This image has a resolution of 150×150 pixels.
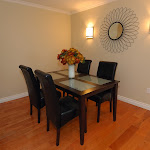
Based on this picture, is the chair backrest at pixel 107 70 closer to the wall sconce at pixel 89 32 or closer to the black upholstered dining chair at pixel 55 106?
the black upholstered dining chair at pixel 55 106

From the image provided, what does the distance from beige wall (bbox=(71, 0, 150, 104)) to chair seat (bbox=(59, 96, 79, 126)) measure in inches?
61.7

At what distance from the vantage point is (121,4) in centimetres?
259

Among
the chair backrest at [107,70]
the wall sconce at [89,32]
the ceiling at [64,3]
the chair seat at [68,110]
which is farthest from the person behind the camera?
the wall sconce at [89,32]

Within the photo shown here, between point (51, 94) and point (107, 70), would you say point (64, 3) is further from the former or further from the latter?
point (51, 94)

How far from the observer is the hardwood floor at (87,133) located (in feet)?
5.27

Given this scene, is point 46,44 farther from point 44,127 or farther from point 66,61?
point 44,127

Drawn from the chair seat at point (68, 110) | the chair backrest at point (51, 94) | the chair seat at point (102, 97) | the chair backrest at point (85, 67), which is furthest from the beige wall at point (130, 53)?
the chair backrest at point (51, 94)

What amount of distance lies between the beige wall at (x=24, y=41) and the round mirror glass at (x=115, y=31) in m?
1.57

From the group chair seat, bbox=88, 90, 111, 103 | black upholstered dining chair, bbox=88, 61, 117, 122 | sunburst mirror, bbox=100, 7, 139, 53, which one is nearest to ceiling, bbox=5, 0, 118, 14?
sunburst mirror, bbox=100, 7, 139, 53

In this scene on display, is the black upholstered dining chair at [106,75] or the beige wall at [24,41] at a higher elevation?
the beige wall at [24,41]

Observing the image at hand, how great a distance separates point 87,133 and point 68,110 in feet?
1.81

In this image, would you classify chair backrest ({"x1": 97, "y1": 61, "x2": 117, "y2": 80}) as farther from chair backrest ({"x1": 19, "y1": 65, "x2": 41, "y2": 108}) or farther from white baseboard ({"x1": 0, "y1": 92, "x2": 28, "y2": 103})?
white baseboard ({"x1": 0, "y1": 92, "x2": 28, "y2": 103})

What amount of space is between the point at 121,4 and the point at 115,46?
897mm

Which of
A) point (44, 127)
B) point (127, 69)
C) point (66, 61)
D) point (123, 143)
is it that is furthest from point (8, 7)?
point (123, 143)
